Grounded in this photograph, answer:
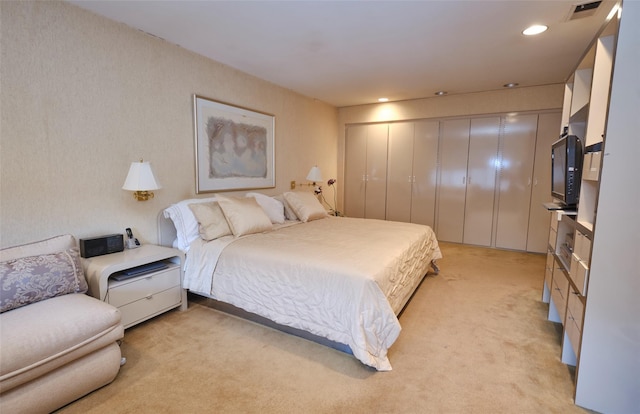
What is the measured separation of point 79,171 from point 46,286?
927mm

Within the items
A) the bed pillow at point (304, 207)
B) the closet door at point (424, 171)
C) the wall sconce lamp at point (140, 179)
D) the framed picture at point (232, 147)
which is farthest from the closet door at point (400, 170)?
the wall sconce lamp at point (140, 179)

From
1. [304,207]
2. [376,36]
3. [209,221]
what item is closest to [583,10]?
[376,36]

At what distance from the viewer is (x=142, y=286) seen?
2.30 metres

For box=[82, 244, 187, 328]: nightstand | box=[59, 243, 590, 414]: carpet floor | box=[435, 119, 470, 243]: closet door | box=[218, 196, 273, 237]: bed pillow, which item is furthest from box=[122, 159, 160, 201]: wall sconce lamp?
box=[435, 119, 470, 243]: closet door

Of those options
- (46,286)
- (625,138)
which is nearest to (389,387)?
(625,138)

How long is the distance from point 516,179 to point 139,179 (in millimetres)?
4805

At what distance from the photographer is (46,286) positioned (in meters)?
1.75

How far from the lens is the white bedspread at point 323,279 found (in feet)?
6.14

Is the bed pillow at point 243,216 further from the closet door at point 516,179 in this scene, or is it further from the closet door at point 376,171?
the closet door at point 516,179

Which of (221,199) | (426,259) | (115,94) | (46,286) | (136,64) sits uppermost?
(136,64)

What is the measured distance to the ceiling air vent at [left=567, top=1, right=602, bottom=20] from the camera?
216 centimetres

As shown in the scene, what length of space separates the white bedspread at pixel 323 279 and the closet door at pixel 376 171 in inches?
102

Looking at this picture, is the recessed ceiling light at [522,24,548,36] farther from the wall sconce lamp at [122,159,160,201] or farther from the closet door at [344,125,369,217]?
the wall sconce lamp at [122,159,160,201]

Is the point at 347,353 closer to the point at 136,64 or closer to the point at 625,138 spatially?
the point at 625,138
